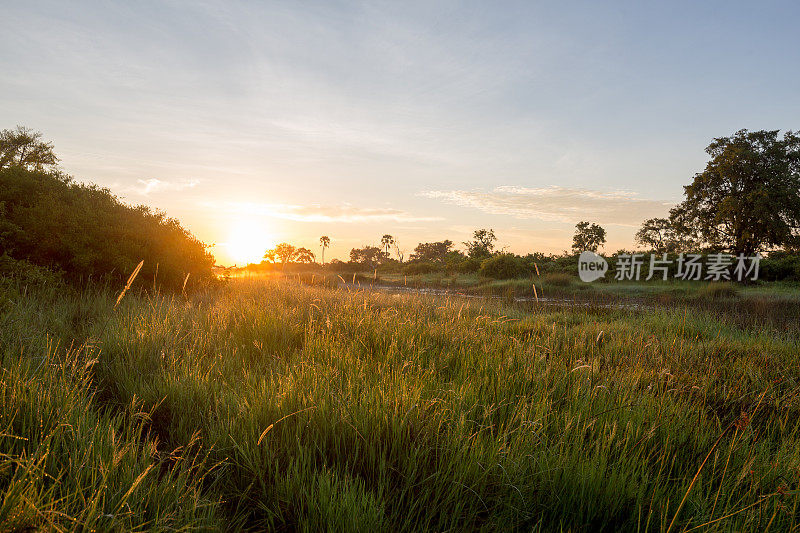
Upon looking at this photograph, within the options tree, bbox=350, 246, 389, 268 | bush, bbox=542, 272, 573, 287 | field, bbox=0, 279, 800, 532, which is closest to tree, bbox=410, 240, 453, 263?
tree, bbox=350, 246, 389, 268

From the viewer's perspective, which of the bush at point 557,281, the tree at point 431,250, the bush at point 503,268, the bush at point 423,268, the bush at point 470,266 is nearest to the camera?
the bush at point 557,281

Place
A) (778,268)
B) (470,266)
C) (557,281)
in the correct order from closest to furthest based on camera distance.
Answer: (557,281) → (778,268) → (470,266)

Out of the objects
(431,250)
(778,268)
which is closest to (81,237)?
(778,268)

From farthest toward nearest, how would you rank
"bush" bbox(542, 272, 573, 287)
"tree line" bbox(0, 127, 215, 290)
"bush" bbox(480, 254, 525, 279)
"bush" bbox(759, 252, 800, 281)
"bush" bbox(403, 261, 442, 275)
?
"bush" bbox(403, 261, 442, 275) → "bush" bbox(480, 254, 525, 279) → "bush" bbox(759, 252, 800, 281) → "bush" bbox(542, 272, 573, 287) → "tree line" bbox(0, 127, 215, 290)

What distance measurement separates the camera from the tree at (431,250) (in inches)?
2218

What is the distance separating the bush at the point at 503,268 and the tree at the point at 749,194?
56.6 ft

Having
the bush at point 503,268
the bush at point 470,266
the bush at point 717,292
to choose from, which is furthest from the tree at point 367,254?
the bush at point 717,292

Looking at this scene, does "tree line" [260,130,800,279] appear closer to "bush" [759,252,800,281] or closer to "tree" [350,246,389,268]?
"bush" [759,252,800,281]

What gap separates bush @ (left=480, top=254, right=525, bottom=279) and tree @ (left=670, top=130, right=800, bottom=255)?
1726cm

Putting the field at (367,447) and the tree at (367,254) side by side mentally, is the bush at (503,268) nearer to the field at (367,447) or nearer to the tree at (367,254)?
the field at (367,447)

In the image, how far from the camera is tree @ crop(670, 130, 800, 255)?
31.9m

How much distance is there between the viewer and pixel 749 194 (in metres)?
32.2

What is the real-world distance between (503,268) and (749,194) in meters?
19.7

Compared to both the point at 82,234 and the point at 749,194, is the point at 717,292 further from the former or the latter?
the point at 82,234
